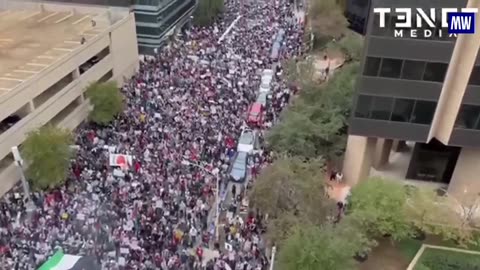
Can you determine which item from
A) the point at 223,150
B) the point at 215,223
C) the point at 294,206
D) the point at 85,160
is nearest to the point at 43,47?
the point at 85,160

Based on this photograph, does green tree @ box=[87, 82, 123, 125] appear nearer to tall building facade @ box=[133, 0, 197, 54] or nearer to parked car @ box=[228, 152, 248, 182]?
parked car @ box=[228, 152, 248, 182]

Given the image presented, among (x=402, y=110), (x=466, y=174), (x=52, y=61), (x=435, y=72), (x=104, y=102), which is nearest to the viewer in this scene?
(x=435, y=72)

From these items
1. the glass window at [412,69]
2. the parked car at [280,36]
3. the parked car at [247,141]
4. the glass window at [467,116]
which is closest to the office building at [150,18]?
the parked car at [280,36]

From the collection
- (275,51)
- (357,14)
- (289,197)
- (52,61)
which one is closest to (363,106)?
(289,197)

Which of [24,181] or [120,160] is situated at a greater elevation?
[120,160]

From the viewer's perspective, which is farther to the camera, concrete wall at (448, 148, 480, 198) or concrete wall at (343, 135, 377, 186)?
concrete wall at (343, 135, 377, 186)

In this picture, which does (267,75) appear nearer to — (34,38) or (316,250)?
(34,38)

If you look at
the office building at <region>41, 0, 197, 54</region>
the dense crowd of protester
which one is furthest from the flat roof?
the dense crowd of protester
